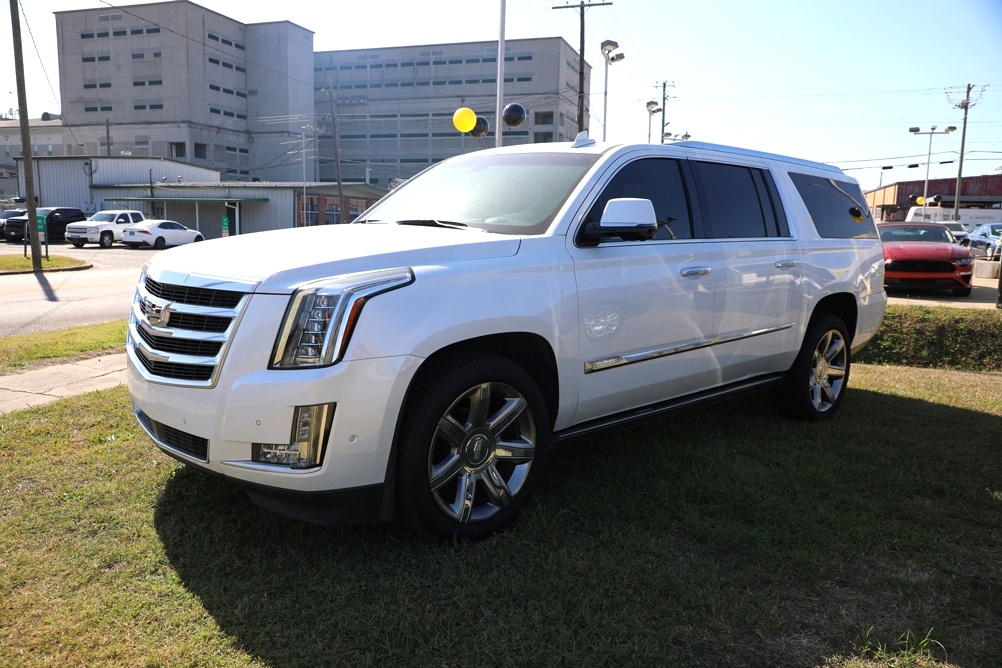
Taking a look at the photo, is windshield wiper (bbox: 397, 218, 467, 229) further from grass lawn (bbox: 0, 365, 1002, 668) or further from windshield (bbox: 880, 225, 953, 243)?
windshield (bbox: 880, 225, 953, 243)

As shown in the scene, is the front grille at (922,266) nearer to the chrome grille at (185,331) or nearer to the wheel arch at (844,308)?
the wheel arch at (844,308)

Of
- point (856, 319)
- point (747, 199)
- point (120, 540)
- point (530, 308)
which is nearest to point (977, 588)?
point (530, 308)

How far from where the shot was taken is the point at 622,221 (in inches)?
150

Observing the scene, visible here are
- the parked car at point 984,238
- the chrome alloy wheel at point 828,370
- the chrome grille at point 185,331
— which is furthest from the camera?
the parked car at point 984,238

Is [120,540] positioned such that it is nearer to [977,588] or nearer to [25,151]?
[977,588]

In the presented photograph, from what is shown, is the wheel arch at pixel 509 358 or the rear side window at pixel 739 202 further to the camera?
the rear side window at pixel 739 202

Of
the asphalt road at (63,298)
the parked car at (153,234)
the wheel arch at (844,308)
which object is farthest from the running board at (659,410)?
the parked car at (153,234)

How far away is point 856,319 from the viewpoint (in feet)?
20.4

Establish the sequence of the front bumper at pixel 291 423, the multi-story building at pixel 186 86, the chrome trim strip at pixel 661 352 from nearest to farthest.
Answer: the front bumper at pixel 291 423 → the chrome trim strip at pixel 661 352 → the multi-story building at pixel 186 86

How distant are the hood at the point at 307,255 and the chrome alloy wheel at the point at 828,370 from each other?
3213 millimetres

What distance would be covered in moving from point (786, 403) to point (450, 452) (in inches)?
131

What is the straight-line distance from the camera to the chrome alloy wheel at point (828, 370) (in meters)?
5.82

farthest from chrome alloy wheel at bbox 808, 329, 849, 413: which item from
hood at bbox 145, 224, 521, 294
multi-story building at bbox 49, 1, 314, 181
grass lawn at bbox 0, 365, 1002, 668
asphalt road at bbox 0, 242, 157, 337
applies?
multi-story building at bbox 49, 1, 314, 181

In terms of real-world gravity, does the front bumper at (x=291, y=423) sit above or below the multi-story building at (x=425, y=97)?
below
